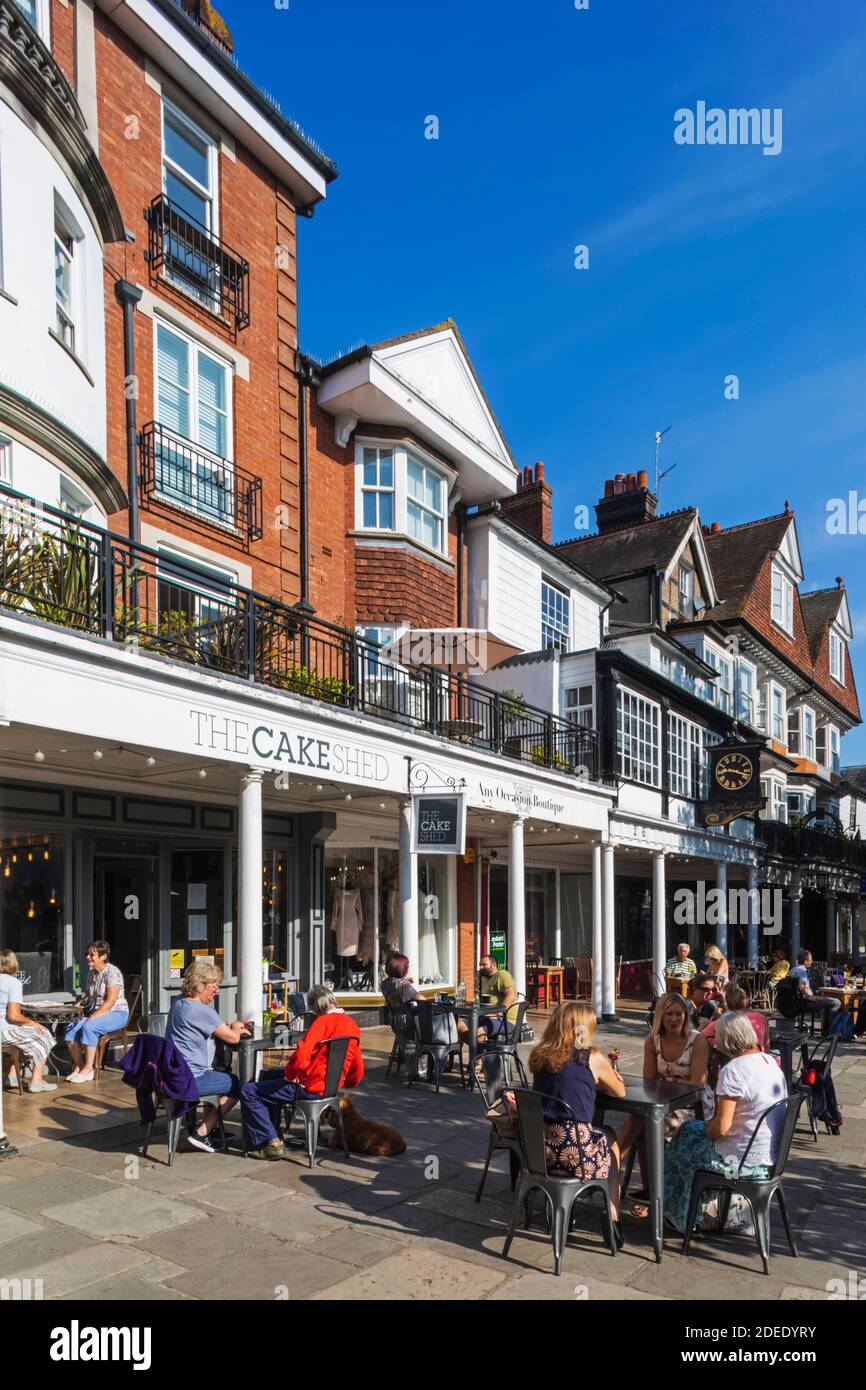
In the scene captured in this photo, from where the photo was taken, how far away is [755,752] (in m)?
25.7

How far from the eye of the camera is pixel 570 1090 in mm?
5941

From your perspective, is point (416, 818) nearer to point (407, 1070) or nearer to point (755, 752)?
point (407, 1070)

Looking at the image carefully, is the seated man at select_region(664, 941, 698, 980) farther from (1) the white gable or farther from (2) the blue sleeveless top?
(2) the blue sleeveless top

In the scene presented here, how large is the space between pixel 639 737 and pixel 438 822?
10.1 meters

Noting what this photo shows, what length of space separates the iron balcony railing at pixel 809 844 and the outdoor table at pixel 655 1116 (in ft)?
84.9

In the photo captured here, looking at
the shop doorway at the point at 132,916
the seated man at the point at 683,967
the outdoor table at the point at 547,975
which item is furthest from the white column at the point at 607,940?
the shop doorway at the point at 132,916

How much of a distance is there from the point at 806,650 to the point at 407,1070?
1401 inches

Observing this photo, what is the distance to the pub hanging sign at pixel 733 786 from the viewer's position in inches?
997

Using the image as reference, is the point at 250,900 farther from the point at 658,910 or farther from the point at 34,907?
the point at 658,910

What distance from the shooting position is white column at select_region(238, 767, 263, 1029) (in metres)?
10.6

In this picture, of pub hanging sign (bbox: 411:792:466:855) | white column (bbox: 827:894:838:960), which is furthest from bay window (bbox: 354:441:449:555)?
white column (bbox: 827:894:838:960)

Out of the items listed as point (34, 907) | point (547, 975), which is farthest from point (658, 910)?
point (34, 907)

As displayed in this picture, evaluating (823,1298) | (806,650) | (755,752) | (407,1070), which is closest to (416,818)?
(407,1070)

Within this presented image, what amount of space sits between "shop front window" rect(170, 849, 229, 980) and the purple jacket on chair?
18.1ft
